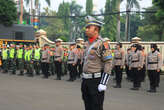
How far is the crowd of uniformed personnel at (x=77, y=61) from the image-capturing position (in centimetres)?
1088

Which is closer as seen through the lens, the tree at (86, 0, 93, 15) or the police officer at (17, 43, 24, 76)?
the police officer at (17, 43, 24, 76)

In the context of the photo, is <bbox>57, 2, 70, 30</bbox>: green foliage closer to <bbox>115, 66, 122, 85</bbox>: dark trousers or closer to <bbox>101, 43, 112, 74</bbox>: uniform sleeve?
<bbox>115, 66, 122, 85</bbox>: dark trousers

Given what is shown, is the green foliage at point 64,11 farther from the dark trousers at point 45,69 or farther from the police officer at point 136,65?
the police officer at point 136,65

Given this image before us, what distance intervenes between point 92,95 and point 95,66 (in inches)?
18.6

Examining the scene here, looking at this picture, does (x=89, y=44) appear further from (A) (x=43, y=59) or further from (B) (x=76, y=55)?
(A) (x=43, y=59)

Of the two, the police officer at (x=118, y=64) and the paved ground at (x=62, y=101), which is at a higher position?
the police officer at (x=118, y=64)

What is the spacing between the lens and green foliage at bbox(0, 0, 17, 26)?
30.8 meters

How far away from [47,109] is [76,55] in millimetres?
A: 7635

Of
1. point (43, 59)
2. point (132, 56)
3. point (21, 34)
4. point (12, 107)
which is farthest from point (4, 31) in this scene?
point (12, 107)

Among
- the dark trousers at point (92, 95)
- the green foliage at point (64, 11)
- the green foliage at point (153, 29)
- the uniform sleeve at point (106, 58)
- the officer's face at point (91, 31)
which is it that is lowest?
the dark trousers at point (92, 95)

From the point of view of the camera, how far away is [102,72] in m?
4.85

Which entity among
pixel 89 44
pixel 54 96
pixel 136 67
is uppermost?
pixel 89 44

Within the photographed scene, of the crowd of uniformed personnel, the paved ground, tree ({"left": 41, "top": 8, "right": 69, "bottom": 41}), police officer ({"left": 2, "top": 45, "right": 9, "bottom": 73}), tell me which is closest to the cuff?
the paved ground

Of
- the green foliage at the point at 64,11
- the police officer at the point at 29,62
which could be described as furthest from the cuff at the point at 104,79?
the green foliage at the point at 64,11
